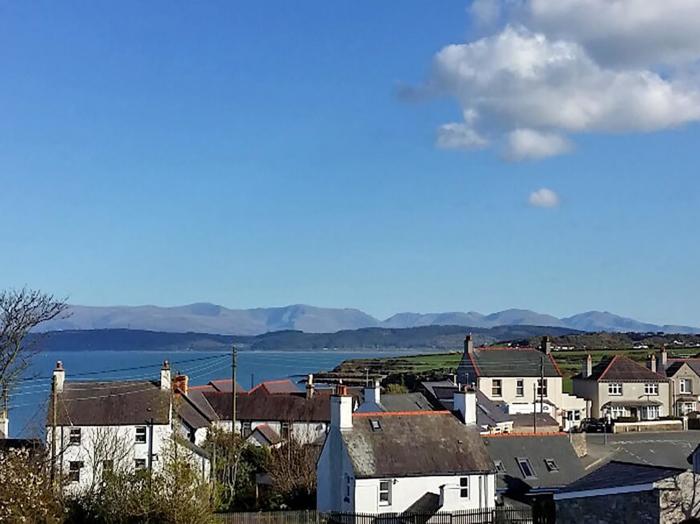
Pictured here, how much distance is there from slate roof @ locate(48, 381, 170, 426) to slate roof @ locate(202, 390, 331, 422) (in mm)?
15403

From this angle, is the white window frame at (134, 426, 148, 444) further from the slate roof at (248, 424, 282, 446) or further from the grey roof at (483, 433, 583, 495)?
the grey roof at (483, 433, 583, 495)

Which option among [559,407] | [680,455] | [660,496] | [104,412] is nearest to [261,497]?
[104,412]

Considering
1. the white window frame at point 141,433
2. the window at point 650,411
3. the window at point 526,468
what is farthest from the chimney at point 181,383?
the window at point 650,411

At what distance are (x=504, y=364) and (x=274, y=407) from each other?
22.3 m

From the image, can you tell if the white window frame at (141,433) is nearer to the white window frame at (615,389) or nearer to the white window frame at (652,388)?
the white window frame at (615,389)

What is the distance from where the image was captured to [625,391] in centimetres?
8138

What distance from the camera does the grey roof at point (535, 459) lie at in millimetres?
39469

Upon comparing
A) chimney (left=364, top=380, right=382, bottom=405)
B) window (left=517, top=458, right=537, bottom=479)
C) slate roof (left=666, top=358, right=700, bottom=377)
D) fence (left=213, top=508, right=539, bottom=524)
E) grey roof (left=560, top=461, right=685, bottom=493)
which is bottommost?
fence (left=213, top=508, right=539, bottom=524)

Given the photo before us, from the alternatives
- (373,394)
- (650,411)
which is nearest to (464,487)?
(373,394)

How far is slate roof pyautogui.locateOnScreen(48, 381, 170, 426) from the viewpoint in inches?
1868

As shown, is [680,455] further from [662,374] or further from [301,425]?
[662,374]

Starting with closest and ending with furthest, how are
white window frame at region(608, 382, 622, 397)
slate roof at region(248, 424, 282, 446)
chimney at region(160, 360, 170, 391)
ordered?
chimney at region(160, 360, 170, 391) < slate roof at region(248, 424, 282, 446) < white window frame at region(608, 382, 622, 397)

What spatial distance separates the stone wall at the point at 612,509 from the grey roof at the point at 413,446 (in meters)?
9.62

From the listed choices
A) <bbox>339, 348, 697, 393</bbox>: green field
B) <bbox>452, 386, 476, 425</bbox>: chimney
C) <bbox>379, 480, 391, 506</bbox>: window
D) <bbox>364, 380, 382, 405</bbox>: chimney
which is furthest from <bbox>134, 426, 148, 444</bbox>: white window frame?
<bbox>339, 348, 697, 393</bbox>: green field
